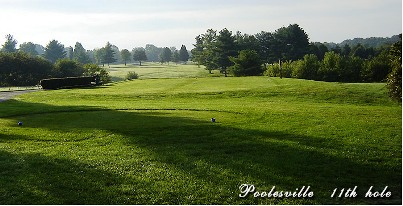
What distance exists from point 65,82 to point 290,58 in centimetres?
7890

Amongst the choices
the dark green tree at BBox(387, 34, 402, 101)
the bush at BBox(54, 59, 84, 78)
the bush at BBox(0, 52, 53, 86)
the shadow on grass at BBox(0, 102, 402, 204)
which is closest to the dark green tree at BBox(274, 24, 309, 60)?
the bush at BBox(54, 59, 84, 78)

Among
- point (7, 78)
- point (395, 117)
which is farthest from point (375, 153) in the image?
point (7, 78)

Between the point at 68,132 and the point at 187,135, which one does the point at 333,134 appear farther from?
the point at 68,132

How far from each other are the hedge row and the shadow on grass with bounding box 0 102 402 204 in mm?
39950

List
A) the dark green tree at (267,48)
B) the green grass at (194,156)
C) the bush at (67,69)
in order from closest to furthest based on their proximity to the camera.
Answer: the green grass at (194,156) → the bush at (67,69) → the dark green tree at (267,48)

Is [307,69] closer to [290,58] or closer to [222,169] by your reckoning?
[290,58]

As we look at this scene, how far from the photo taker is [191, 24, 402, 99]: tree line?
82.9m

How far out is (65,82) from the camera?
2223 inches

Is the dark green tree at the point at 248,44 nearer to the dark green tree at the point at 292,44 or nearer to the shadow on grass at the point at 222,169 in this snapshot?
the dark green tree at the point at 292,44

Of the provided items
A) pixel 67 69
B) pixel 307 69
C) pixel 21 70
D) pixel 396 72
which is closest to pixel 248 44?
pixel 307 69

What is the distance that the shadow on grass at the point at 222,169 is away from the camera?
34.0 feet

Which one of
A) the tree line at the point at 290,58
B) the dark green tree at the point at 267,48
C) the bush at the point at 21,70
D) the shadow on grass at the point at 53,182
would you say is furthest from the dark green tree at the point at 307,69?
the shadow on grass at the point at 53,182

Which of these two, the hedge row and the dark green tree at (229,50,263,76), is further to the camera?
the dark green tree at (229,50,263,76)

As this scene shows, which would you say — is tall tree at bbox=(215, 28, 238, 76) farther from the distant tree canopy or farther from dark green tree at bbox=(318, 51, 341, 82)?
dark green tree at bbox=(318, 51, 341, 82)
